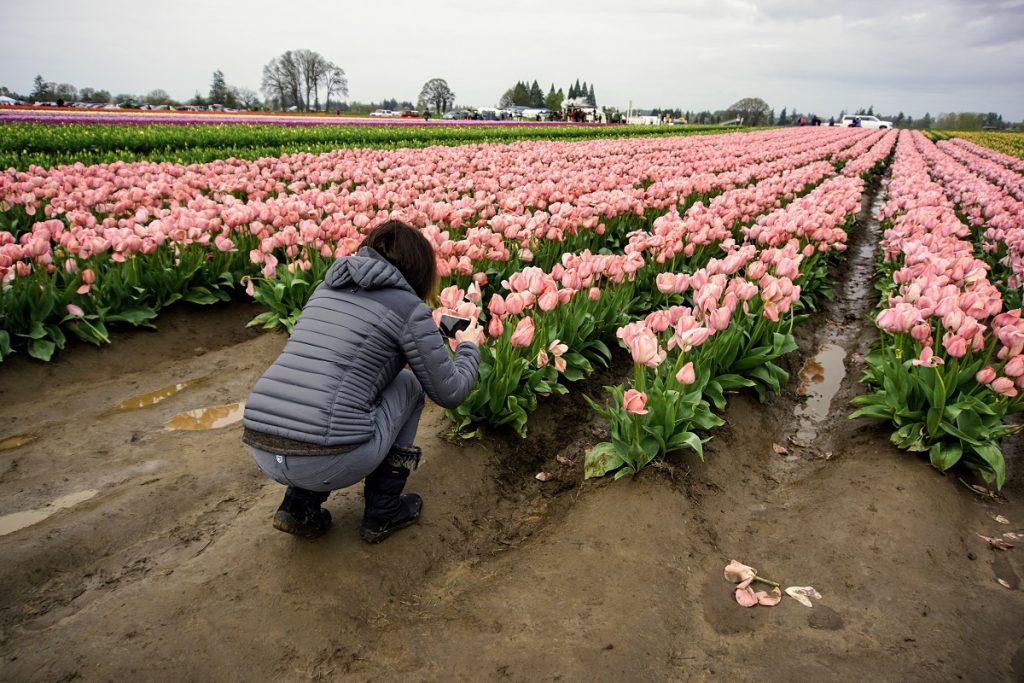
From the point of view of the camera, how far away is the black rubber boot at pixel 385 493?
2.77m

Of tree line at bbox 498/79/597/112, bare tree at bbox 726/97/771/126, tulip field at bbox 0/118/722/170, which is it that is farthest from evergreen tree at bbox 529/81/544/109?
tulip field at bbox 0/118/722/170

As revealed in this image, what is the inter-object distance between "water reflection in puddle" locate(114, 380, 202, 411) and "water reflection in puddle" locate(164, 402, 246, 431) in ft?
1.15

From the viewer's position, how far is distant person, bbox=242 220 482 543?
2.28 m

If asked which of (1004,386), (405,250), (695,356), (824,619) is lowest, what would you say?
(824,619)

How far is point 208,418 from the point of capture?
421cm

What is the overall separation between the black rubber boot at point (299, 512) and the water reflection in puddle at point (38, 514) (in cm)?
132

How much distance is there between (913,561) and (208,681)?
2.93 meters

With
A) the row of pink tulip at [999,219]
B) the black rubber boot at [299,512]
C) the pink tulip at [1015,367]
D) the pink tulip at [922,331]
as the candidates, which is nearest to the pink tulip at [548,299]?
the black rubber boot at [299,512]

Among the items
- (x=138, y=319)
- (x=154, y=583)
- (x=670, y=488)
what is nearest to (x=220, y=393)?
(x=138, y=319)

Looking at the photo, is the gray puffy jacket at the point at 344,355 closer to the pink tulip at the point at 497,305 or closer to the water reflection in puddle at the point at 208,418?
the pink tulip at the point at 497,305

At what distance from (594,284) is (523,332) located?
1.60 meters

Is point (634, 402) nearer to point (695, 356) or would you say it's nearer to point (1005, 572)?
point (695, 356)

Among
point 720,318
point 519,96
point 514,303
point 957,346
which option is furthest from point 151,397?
point 519,96

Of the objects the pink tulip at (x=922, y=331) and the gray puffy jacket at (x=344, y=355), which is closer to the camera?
the gray puffy jacket at (x=344, y=355)
